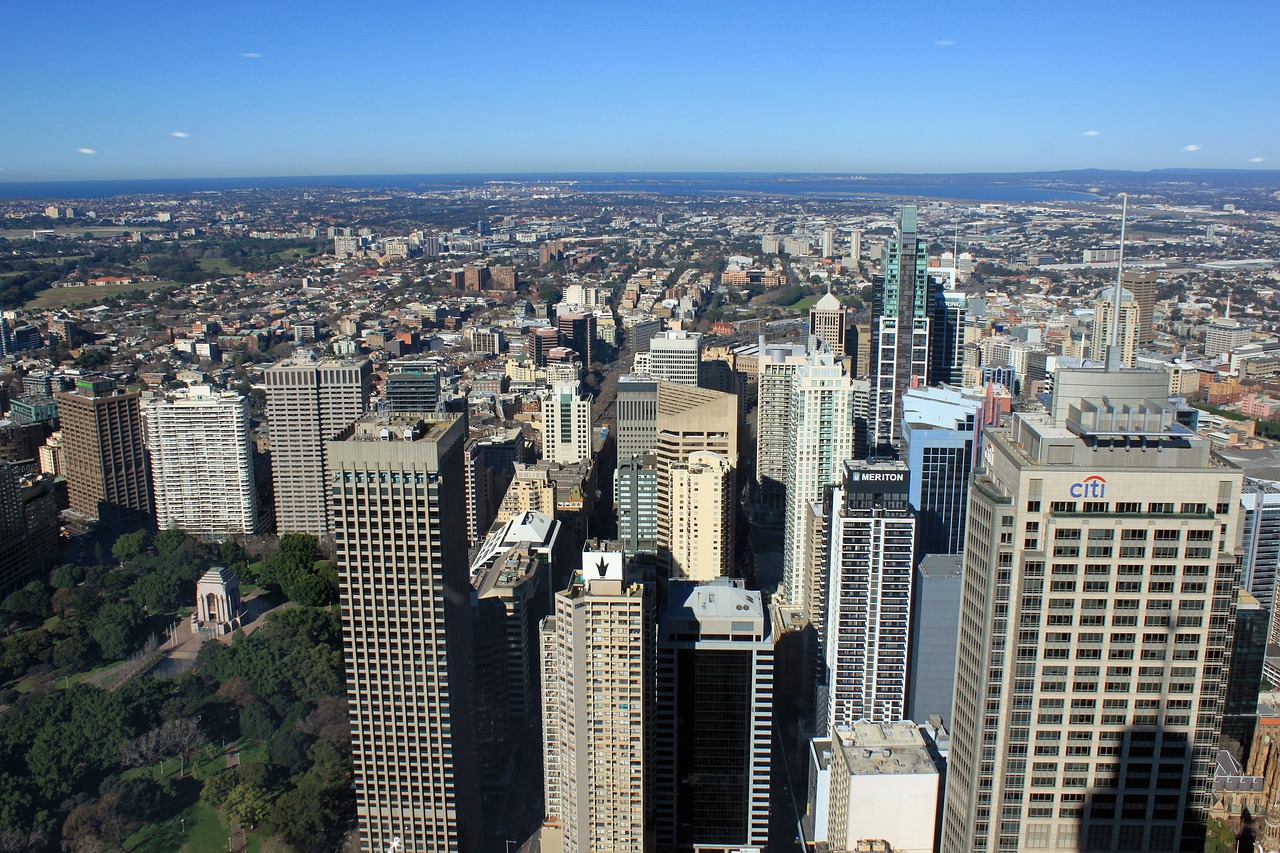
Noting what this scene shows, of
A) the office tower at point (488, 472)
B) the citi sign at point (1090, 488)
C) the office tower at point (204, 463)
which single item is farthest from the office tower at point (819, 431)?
the office tower at point (204, 463)

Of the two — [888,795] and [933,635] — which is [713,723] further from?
[933,635]

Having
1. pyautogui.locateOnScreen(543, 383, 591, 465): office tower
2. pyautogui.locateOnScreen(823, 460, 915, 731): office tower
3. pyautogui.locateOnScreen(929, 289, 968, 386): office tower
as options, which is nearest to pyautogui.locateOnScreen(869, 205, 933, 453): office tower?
pyautogui.locateOnScreen(929, 289, 968, 386): office tower

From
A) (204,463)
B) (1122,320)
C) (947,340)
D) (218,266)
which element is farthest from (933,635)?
(218,266)

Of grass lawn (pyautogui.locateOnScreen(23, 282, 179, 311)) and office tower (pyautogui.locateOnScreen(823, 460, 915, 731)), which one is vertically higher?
grass lawn (pyautogui.locateOnScreen(23, 282, 179, 311))

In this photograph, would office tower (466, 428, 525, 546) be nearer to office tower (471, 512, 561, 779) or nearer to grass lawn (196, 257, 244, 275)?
office tower (471, 512, 561, 779)

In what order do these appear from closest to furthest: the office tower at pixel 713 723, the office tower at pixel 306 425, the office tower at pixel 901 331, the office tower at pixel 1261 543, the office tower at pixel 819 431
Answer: the office tower at pixel 713 723 → the office tower at pixel 1261 543 → the office tower at pixel 819 431 → the office tower at pixel 306 425 → the office tower at pixel 901 331

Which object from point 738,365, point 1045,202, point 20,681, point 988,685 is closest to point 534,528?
point 20,681

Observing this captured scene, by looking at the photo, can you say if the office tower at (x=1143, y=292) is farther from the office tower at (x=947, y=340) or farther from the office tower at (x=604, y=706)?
the office tower at (x=604, y=706)
